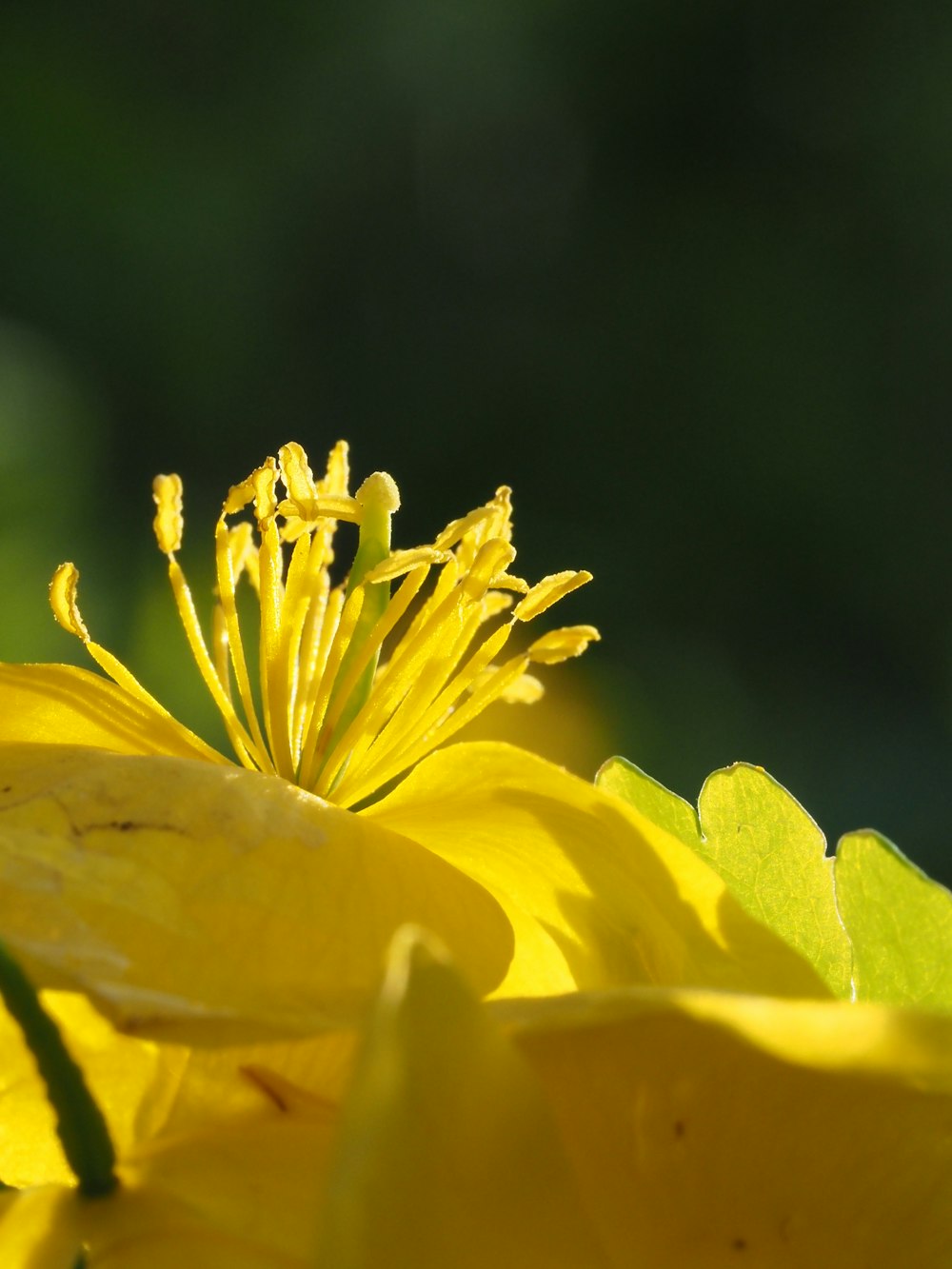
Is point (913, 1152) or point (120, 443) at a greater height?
point (913, 1152)

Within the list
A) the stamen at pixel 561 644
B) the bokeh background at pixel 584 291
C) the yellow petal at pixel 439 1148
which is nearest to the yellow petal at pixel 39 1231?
the yellow petal at pixel 439 1148

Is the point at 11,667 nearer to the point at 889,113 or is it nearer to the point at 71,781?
the point at 71,781

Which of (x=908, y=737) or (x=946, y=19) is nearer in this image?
(x=908, y=737)

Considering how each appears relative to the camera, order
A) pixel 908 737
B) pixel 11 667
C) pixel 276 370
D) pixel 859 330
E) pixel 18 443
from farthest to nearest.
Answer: pixel 859 330
pixel 276 370
pixel 908 737
pixel 18 443
pixel 11 667

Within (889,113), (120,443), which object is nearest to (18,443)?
(120,443)

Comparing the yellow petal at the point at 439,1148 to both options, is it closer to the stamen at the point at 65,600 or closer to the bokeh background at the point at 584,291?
the stamen at the point at 65,600

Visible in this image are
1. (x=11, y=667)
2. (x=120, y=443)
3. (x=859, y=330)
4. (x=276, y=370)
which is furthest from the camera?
(x=859, y=330)
